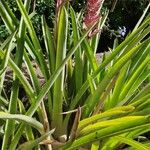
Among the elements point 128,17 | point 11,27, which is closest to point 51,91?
point 11,27

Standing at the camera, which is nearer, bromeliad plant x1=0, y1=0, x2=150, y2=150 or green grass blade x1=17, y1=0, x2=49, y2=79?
bromeliad plant x1=0, y1=0, x2=150, y2=150

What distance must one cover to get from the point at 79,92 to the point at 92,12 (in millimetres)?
330

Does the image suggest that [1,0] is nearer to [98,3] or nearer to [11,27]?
[11,27]

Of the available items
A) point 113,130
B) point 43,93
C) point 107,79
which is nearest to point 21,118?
point 43,93

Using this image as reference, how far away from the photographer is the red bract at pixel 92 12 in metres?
1.72

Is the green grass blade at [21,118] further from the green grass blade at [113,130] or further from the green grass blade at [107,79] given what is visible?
the green grass blade at [107,79]

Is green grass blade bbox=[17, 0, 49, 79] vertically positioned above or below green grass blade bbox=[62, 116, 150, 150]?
above

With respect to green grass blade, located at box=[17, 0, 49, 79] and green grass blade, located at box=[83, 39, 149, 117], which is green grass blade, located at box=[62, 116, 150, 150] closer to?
green grass blade, located at box=[83, 39, 149, 117]

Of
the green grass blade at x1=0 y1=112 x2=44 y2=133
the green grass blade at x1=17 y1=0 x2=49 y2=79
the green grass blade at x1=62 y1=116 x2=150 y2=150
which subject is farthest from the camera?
the green grass blade at x1=17 y1=0 x2=49 y2=79

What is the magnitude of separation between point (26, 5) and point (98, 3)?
394 mm

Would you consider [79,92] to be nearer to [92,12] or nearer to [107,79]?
[107,79]

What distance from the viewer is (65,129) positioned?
1958 millimetres

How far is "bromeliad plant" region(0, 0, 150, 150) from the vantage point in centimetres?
165

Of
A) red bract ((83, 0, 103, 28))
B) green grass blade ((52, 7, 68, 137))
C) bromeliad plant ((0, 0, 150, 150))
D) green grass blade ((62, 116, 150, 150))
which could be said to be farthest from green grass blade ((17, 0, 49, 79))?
green grass blade ((62, 116, 150, 150))
